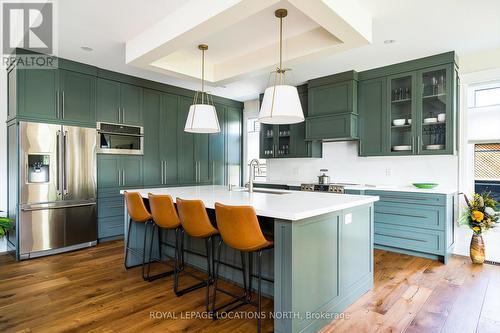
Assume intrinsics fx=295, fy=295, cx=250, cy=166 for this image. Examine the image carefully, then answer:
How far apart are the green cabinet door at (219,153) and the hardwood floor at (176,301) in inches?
112

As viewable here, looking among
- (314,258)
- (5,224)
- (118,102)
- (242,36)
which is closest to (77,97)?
(118,102)

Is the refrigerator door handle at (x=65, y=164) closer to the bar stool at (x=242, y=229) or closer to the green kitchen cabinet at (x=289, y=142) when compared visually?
the bar stool at (x=242, y=229)

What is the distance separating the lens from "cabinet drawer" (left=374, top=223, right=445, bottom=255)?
3.58 m

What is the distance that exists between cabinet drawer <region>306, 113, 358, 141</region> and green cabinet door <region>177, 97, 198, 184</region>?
7.24 feet

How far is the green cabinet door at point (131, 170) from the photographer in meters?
4.62

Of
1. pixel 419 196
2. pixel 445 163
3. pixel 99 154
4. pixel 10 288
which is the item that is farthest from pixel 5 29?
pixel 445 163

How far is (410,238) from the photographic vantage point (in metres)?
3.79

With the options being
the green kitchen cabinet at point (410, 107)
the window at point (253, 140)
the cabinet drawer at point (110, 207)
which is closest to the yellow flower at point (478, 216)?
the green kitchen cabinet at point (410, 107)

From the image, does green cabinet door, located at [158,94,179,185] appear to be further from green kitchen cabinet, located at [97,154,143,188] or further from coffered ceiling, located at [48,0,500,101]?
coffered ceiling, located at [48,0,500,101]

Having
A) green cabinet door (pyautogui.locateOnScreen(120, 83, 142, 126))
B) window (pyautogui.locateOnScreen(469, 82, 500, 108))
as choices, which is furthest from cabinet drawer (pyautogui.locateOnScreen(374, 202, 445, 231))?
green cabinet door (pyautogui.locateOnScreen(120, 83, 142, 126))

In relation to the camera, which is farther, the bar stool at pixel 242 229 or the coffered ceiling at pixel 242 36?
the coffered ceiling at pixel 242 36

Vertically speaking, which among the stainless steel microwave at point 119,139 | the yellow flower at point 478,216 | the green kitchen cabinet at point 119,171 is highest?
the stainless steel microwave at point 119,139

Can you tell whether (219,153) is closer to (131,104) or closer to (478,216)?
(131,104)

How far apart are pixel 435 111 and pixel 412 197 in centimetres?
122
